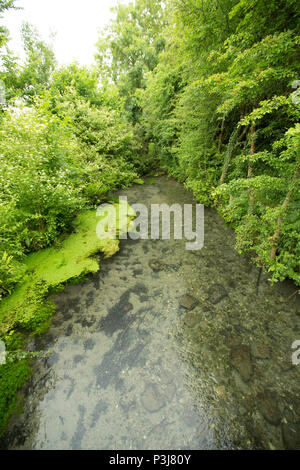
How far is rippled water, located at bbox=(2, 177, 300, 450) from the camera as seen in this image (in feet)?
7.43

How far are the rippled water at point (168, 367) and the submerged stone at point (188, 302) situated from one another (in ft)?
0.24

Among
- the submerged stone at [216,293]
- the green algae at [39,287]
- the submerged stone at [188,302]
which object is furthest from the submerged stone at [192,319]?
the green algae at [39,287]

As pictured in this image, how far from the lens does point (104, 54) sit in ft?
54.1

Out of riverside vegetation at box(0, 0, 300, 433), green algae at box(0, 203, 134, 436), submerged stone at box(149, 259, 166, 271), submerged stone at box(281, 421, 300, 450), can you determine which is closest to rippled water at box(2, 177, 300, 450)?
submerged stone at box(281, 421, 300, 450)

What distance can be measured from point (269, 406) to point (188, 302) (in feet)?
6.20

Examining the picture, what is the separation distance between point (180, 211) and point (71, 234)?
15.5 ft

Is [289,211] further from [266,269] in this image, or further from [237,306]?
[237,306]

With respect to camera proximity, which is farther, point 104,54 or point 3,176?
point 104,54

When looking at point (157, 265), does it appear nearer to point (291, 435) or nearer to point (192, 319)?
point (192, 319)

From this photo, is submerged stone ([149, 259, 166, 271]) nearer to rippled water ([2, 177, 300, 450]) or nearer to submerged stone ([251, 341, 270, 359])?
rippled water ([2, 177, 300, 450])

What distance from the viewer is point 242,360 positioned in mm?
2910

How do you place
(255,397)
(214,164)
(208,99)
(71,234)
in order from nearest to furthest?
(255,397)
(71,234)
(208,99)
(214,164)

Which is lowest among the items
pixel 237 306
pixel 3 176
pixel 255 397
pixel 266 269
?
pixel 255 397

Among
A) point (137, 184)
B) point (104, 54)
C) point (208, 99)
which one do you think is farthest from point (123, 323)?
point (104, 54)
